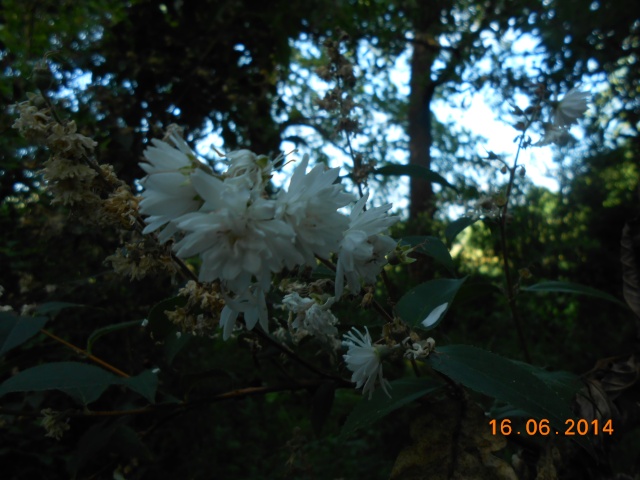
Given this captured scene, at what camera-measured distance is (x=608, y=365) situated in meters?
1.35

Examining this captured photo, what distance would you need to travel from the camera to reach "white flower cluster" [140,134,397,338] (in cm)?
61

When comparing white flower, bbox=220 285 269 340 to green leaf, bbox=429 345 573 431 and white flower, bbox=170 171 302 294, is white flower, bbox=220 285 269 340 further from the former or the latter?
green leaf, bbox=429 345 573 431

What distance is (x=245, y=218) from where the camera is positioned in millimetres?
613

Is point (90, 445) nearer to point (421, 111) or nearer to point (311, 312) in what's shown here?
point (311, 312)

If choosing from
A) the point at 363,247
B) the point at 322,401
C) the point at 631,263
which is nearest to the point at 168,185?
the point at 363,247

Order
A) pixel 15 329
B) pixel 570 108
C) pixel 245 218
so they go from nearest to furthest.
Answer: pixel 245 218 → pixel 15 329 → pixel 570 108

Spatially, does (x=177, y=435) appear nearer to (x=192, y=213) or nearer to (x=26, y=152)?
(x=26, y=152)

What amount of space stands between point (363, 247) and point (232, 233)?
17cm

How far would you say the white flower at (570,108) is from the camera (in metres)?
1.36

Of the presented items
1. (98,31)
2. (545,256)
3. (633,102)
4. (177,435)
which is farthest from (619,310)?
(98,31)

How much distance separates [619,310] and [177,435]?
2.48m

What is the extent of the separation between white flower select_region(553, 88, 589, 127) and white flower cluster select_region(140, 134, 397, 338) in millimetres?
925

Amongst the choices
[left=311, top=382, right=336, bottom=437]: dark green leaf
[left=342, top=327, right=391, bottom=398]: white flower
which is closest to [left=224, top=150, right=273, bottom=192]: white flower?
[left=342, top=327, right=391, bottom=398]: white flower

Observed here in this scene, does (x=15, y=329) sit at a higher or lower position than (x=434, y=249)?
lower
